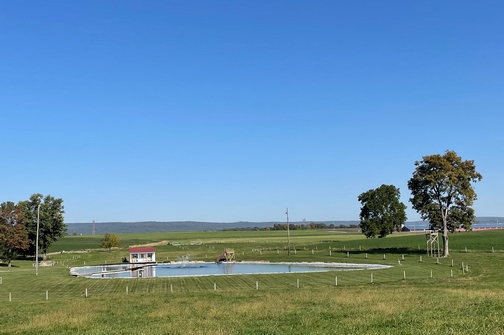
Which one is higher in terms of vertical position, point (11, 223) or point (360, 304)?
point (11, 223)

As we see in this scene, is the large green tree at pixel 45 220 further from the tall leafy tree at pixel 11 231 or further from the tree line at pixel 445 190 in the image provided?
the tree line at pixel 445 190

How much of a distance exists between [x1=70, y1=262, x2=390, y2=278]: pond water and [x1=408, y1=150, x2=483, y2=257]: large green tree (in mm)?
14908

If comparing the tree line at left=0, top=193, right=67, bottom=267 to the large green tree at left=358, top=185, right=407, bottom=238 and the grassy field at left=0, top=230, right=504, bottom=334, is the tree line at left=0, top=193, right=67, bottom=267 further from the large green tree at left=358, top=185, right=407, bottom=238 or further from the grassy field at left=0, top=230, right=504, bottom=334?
the large green tree at left=358, top=185, right=407, bottom=238

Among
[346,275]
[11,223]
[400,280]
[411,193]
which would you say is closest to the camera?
[400,280]

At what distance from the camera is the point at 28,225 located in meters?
92.4

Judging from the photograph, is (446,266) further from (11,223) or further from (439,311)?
(11,223)

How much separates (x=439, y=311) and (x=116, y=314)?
18718 mm

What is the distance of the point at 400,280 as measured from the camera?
47688 millimetres

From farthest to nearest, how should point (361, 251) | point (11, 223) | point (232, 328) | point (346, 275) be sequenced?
point (361, 251) → point (11, 223) → point (346, 275) → point (232, 328)

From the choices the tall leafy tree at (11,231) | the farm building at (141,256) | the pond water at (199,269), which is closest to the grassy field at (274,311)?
the pond water at (199,269)

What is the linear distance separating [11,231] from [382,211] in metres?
84.4

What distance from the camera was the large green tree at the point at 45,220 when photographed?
9281 cm

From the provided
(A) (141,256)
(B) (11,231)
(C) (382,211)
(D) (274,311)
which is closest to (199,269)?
(A) (141,256)

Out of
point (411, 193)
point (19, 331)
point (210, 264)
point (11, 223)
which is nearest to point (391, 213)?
point (411, 193)
